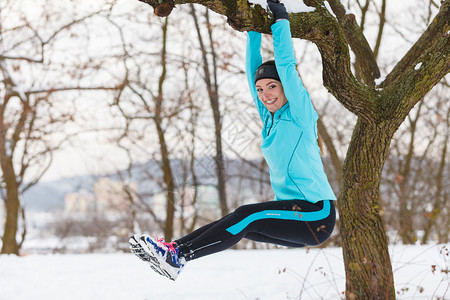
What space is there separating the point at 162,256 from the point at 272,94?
102 cm

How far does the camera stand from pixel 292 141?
6.88 feet

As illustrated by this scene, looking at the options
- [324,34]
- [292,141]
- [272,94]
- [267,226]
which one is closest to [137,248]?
[267,226]

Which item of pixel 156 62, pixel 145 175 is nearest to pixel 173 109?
pixel 156 62

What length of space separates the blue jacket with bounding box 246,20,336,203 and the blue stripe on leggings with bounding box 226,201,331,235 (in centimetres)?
7

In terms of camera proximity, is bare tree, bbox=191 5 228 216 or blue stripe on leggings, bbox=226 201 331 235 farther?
bare tree, bbox=191 5 228 216

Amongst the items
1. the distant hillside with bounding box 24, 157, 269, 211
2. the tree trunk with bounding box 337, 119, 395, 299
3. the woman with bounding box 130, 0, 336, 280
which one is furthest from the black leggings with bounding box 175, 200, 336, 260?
the distant hillside with bounding box 24, 157, 269, 211

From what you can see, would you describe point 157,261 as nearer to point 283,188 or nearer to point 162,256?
point 162,256

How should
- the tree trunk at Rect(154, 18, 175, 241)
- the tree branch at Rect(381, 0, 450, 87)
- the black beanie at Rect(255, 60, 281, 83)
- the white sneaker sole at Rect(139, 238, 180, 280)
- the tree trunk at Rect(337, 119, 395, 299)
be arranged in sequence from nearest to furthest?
1. the white sneaker sole at Rect(139, 238, 180, 280)
2. the black beanie at Rect(255, 60, 281, 83)
3. the tree trunk at Rect(337, 119, 395, 299)
4. the tree branch at Rect(381, 0, 450, 87)
5. the tree trunk at Rect(154, 18, 175, 241)

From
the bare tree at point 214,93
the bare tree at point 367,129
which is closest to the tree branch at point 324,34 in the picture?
the bare tree at point 367,129

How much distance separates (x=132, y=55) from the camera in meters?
11.0

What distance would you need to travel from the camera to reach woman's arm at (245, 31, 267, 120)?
2.41 metres

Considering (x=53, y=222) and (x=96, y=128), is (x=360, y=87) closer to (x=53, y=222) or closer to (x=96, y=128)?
(x=96, y=128)

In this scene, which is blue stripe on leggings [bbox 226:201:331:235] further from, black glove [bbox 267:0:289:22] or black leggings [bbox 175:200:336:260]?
black glove [bbox 267:0:289:22]

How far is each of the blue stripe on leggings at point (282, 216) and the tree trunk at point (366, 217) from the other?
80 cm
